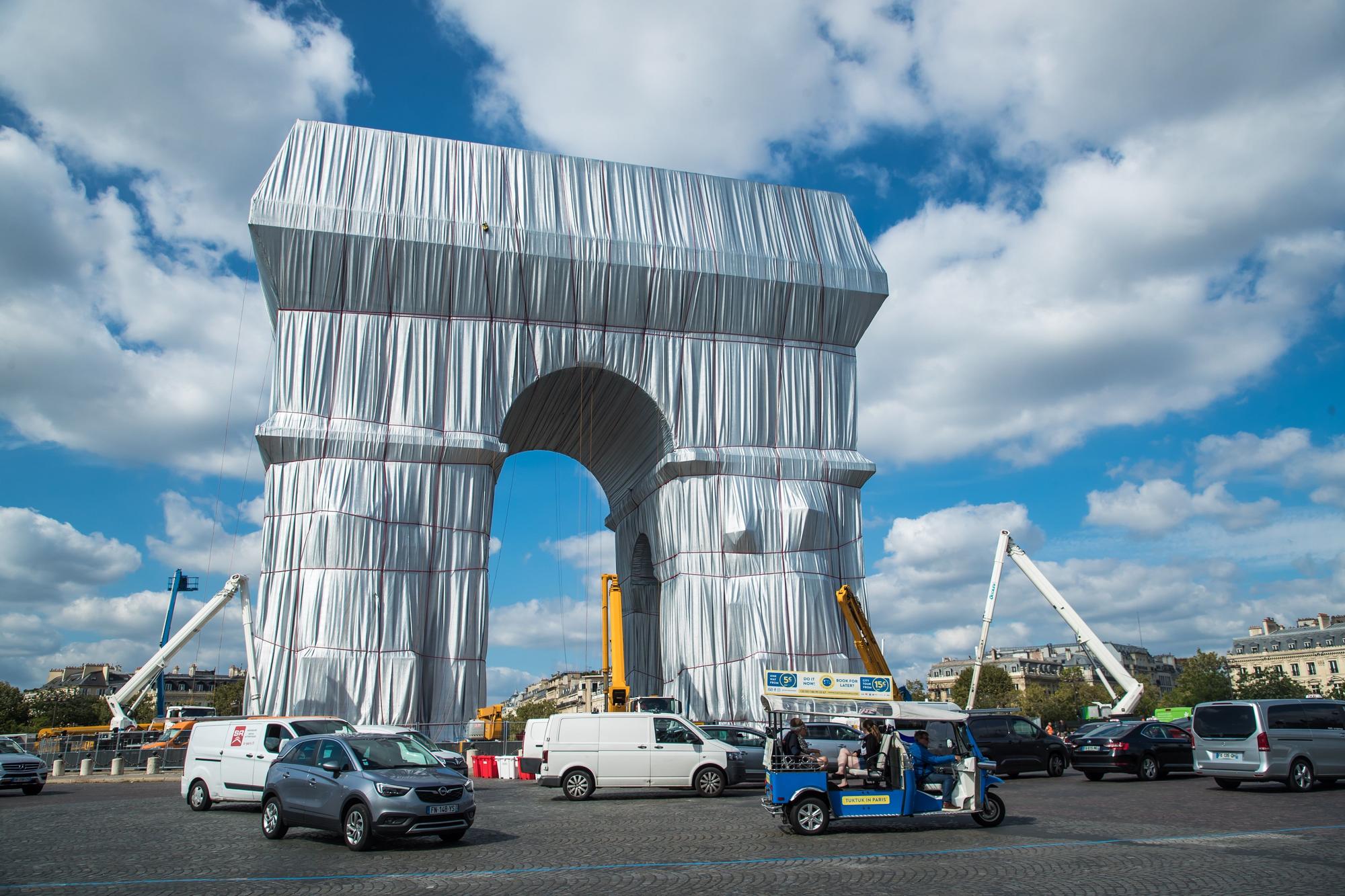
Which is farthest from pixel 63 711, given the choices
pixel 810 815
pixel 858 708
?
pixel 858 708

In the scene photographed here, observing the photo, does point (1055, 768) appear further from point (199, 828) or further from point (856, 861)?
point (199, 828)

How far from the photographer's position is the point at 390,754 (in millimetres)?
11953

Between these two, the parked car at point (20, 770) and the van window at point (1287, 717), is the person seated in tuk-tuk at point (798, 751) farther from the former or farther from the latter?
the parked car at point (20, 770)

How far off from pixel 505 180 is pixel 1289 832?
29.7 m

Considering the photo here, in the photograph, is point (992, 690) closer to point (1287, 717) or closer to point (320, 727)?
point (1287, 717)

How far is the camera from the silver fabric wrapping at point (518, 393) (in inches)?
1178

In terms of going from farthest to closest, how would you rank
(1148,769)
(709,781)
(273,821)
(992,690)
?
(992,690) < (1148,769) < (709,781) < (273,821)

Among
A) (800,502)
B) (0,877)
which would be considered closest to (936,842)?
(0,877)

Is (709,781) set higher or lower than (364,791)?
lower

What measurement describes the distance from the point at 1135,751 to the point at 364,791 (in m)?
16.5

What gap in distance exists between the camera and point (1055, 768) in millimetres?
23000

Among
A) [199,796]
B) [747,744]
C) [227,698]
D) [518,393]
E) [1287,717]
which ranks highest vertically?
[518,393]

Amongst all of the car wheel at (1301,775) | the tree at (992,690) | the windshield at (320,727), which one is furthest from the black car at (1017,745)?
the tree at (992,690)

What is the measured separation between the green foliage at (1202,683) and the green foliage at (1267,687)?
3.45 feet
